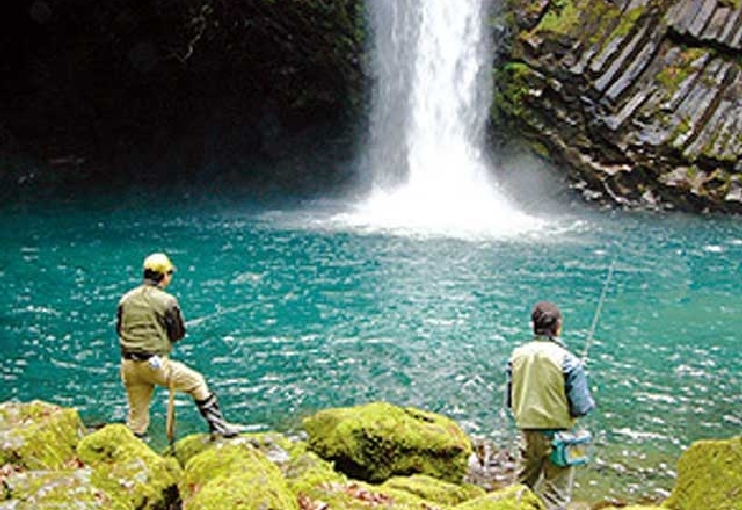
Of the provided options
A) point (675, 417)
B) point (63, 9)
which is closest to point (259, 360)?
point (675, 417)

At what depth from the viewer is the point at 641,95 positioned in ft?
86.5

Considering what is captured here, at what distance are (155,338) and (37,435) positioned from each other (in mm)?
1583

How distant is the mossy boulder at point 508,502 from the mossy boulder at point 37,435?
2.96 meters

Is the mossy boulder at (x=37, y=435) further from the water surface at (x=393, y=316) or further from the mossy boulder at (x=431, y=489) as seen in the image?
the water surface at (x=393, y=316)

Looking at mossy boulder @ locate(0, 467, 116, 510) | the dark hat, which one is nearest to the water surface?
the dark hat

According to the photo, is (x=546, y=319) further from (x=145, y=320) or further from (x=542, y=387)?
(x=145, y=320)

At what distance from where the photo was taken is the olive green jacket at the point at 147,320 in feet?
25.9

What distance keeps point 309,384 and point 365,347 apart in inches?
67.6

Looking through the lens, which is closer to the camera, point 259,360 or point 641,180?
point 259,360

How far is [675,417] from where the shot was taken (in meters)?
10.4

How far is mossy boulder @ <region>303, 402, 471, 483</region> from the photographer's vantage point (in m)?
7.76

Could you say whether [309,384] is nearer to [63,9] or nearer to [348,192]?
[348,192]

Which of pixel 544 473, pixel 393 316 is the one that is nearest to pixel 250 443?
pixel 544 473

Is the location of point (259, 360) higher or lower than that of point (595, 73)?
lower
